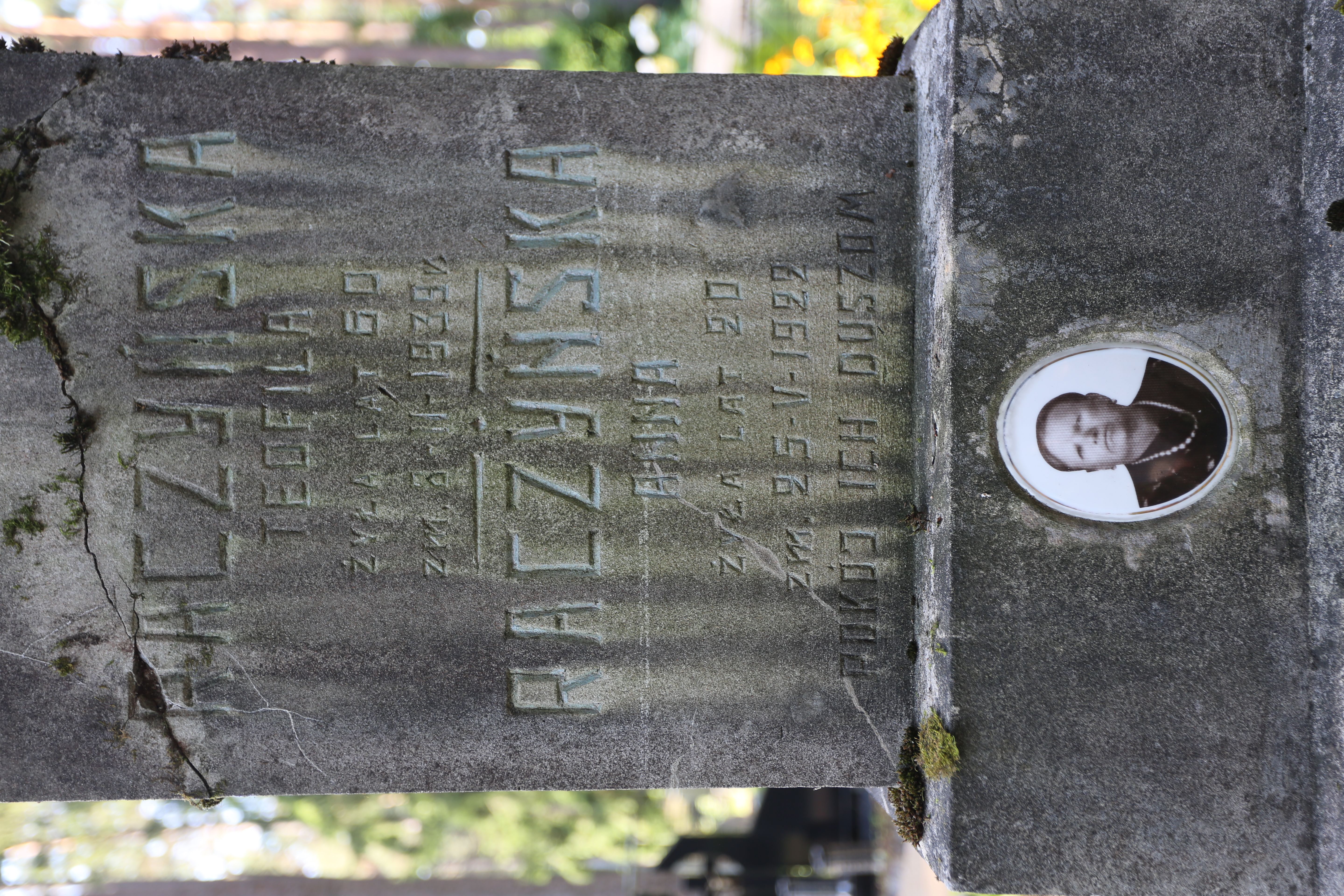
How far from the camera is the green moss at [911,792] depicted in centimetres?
272

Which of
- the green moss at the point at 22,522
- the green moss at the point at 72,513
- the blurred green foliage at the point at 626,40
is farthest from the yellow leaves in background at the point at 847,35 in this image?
the green moss at the point at 22,522

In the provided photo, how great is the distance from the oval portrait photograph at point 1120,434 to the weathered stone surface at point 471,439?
1.36 feet

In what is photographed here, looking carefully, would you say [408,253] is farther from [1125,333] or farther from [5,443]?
[1125,333]

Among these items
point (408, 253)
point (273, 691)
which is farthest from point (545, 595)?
point (408, 253)

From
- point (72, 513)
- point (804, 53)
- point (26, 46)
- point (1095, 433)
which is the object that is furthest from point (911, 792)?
point (804, 53)

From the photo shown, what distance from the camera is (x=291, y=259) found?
2.75 m

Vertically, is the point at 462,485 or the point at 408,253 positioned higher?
the point at 408,253

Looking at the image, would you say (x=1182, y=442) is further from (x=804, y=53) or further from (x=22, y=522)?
(x=804, y=53)

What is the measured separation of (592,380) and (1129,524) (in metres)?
1.76

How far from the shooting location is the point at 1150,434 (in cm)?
250

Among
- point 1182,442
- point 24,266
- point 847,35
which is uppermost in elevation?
point 847,35

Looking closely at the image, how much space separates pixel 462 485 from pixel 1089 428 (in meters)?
1.99

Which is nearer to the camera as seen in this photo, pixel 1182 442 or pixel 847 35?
pixel 1182 442

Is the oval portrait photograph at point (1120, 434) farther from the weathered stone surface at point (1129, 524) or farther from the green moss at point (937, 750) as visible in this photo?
the green moss at point (937, 750)
